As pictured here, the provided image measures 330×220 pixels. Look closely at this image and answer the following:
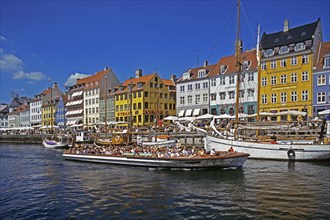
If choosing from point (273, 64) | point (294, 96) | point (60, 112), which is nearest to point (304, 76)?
point (294, 96)

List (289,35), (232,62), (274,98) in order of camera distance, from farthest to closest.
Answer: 1. (232,62)
2. (274,98)
3. (289,35)

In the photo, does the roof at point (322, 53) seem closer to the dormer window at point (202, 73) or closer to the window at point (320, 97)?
the window at point (320, 97)

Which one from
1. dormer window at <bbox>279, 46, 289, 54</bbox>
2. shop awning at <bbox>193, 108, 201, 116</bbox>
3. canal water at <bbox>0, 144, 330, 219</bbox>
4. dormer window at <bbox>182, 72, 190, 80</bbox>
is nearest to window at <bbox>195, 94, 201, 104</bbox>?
shop awning at <bbox>193, 108, 201, 116</bbox>

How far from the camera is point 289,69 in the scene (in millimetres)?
51281

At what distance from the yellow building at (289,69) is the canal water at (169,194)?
25543 mm

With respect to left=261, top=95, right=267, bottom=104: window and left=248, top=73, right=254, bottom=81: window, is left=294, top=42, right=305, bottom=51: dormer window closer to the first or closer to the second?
left=248, top=73, right=254, bottom=81: window

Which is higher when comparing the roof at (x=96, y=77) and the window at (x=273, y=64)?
the roof at (x=96, y=77)

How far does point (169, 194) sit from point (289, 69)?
41082mm

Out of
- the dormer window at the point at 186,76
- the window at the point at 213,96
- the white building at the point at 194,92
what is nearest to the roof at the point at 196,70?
the white building at the point at 194,92

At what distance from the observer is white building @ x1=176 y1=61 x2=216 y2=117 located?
63.8 meters

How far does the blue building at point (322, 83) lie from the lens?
46.7 metres

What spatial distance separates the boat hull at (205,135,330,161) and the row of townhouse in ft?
40.4

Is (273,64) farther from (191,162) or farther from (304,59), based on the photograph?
(191,162)

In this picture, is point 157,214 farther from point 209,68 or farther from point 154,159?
point 209,68
